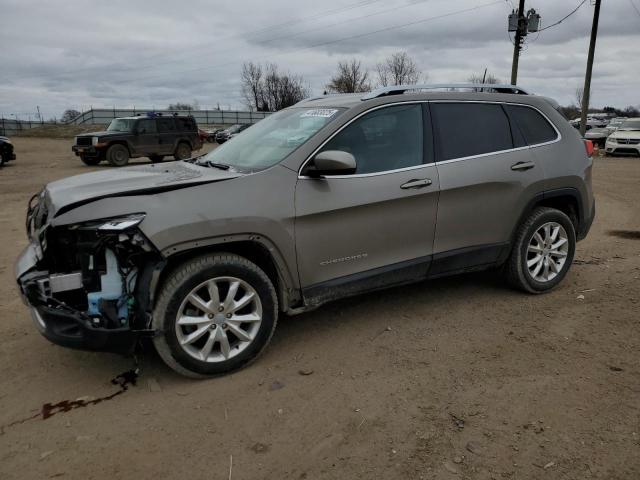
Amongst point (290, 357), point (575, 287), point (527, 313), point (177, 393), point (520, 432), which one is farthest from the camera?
point (575, 287)

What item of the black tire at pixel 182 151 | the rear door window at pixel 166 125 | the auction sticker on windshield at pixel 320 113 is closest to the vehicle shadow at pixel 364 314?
the auction sticker on windshield at pixel 320 113

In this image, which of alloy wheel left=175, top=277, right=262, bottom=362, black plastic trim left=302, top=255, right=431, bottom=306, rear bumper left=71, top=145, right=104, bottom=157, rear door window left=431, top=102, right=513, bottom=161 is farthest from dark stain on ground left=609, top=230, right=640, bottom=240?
rear bumper left=71, top=145, right=104, bottom=157

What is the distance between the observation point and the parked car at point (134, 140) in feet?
64.9

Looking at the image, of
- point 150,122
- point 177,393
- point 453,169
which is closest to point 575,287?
point 453,169

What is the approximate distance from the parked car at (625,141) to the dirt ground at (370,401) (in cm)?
1920

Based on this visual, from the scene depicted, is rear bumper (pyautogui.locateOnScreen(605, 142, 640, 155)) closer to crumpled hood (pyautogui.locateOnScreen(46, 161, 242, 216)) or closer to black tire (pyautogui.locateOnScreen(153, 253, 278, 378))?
crumpled hood (pyautogui.locateOnScreen(46, 161, 242, 216))

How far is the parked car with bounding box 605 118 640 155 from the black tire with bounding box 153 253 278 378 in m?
21.9

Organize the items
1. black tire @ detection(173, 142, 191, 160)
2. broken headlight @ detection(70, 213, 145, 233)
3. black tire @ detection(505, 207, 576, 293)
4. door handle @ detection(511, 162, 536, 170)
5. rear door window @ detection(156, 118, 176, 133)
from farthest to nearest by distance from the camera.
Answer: black tire @ detection(173, 142, 191, 160), rear door window @ detection(156, 118, 176, 133), black tire @ detection(505, 207, 576, 293), door handle @ detection(511, 162, 536, 170), broken headlight @ detection(70, 213, 145, 233)

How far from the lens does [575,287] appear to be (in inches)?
199

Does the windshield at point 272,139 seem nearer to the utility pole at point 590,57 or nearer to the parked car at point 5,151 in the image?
the parked car at point 5,151

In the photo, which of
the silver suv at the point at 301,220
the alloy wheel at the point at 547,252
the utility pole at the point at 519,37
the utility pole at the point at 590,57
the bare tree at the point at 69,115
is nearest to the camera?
the silver suv at the point at 301,220

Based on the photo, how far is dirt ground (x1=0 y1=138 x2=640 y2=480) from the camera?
262 cm

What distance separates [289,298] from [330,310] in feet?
3.23

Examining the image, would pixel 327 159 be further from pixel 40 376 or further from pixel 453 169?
pixel 40 376
